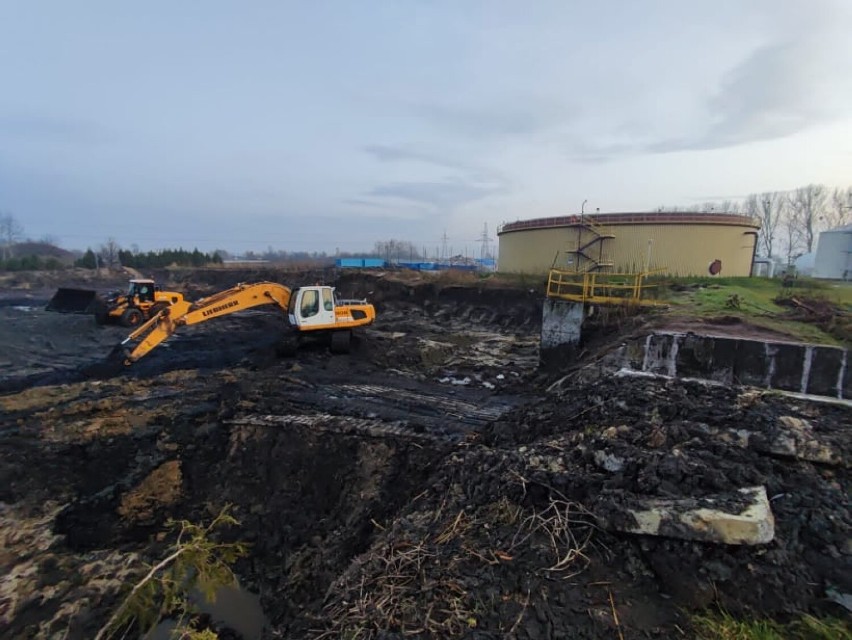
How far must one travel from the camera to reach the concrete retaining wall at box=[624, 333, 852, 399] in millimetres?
7777

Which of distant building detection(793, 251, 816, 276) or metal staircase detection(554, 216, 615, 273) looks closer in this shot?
metal staircase detection(554, 216, 615, 273)

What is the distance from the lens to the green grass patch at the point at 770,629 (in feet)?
8.78

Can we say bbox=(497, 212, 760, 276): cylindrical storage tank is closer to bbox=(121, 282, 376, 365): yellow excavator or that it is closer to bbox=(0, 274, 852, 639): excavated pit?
bbox=(121, 282, 376, 365): yellow excavator

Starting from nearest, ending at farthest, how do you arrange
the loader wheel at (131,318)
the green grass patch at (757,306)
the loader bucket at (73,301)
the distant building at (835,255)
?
the green grass patch at (757,306) < the loader wheel at (131,318) < the loader bucket at (73,301) < the distant building at (835,255)

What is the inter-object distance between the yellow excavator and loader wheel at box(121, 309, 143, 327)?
A: 525 cm

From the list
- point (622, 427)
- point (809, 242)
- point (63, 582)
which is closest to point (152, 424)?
point (63, 582)

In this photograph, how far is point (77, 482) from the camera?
6.73 metres

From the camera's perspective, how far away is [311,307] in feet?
42.8

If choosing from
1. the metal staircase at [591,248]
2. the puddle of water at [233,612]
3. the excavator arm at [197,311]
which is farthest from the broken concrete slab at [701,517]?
the metal staircase at [591,248]

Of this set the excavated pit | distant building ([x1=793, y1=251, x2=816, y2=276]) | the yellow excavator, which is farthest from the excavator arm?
distant building ([x1=793, y1=251, x2=816, y2=276])

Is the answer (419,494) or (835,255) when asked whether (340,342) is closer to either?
(419,494)

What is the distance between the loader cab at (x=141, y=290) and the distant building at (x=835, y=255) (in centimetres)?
4509

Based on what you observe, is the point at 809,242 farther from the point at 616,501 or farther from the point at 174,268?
the point at 174,268

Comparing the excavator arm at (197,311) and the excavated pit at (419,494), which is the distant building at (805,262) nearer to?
the excavated pit at (419,494)
